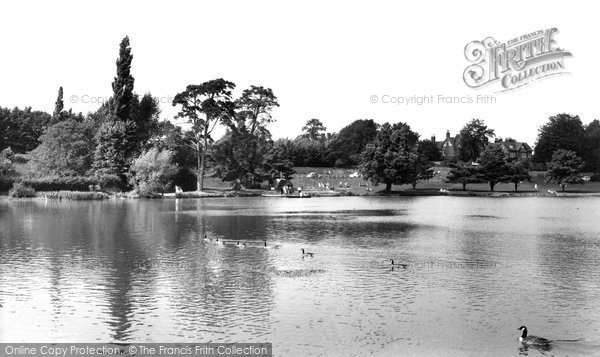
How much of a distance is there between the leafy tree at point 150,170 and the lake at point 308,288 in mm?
42945

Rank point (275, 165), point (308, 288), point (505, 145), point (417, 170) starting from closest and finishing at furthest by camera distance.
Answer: point (308, 288), point (417, 170), point (275, 165), point (505, 145)

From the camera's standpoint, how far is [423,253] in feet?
116

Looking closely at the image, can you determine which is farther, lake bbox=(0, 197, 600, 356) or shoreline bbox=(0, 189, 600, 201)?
shoreline bbox=(0, 189, 600, 201)

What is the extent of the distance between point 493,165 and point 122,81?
66554 mm

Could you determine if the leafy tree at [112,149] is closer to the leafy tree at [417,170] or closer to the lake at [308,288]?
the lake at [308,288]

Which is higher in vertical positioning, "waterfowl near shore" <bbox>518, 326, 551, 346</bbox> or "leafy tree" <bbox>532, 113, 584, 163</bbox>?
"leafy tree" <bbox>532, 113, 584, 163</bbox>

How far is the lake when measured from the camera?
18.5 m

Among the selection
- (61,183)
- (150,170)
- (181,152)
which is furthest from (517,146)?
(61,183)

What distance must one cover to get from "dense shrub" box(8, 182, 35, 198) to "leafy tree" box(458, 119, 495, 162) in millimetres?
103994

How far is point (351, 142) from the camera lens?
161250 millimetres

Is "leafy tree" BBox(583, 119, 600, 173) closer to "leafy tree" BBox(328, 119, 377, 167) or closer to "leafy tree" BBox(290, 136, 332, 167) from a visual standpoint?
"leafy tree" BBox(328, 119, 377, 167)

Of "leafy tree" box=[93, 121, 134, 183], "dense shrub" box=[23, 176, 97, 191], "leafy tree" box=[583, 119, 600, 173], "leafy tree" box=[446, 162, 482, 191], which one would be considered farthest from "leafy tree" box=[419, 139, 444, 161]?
"dense shrub" box=[23, 176, 97, 191]

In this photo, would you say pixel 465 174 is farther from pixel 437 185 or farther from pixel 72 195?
pixel 72 195

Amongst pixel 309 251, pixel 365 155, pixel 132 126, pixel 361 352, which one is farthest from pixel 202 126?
pixel 361 352
